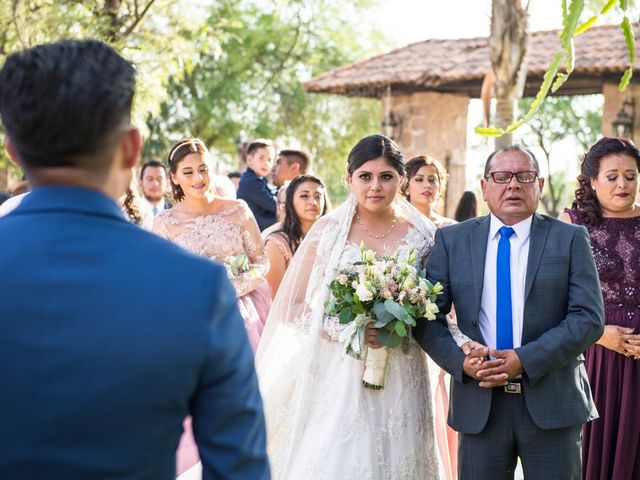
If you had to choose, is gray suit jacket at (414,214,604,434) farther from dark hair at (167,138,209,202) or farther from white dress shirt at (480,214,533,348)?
dark hair at (167,138,209,202)

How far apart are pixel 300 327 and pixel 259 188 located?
200 inches

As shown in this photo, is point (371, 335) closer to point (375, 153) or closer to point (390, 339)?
point (390, 339)

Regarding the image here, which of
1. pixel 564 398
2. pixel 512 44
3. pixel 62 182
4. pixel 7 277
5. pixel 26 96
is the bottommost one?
pixel 564 398

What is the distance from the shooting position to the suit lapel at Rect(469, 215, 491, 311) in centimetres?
474

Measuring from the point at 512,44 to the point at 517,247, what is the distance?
296 inches

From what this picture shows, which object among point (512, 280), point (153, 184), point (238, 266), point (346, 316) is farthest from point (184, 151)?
point (153, 184)

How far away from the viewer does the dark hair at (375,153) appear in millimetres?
5594

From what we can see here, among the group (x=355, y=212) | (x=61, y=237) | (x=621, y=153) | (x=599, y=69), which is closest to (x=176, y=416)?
(x=61, y=237)


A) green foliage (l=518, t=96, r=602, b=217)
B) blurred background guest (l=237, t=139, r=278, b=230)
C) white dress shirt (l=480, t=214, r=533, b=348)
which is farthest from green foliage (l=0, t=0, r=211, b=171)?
green foliage (l=518, t=96, r=602, b=217)

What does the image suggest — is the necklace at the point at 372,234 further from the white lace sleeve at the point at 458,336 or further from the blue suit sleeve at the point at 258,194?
the blue suit sleeve at the point at 258,194

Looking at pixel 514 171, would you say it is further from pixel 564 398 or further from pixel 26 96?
pixel 26 96

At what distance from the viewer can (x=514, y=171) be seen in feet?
15.9

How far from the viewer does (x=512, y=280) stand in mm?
4727

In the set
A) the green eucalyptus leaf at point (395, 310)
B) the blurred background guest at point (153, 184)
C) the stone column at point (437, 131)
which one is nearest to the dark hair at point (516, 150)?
the green eucalyptus leaf at point (395, 310)
